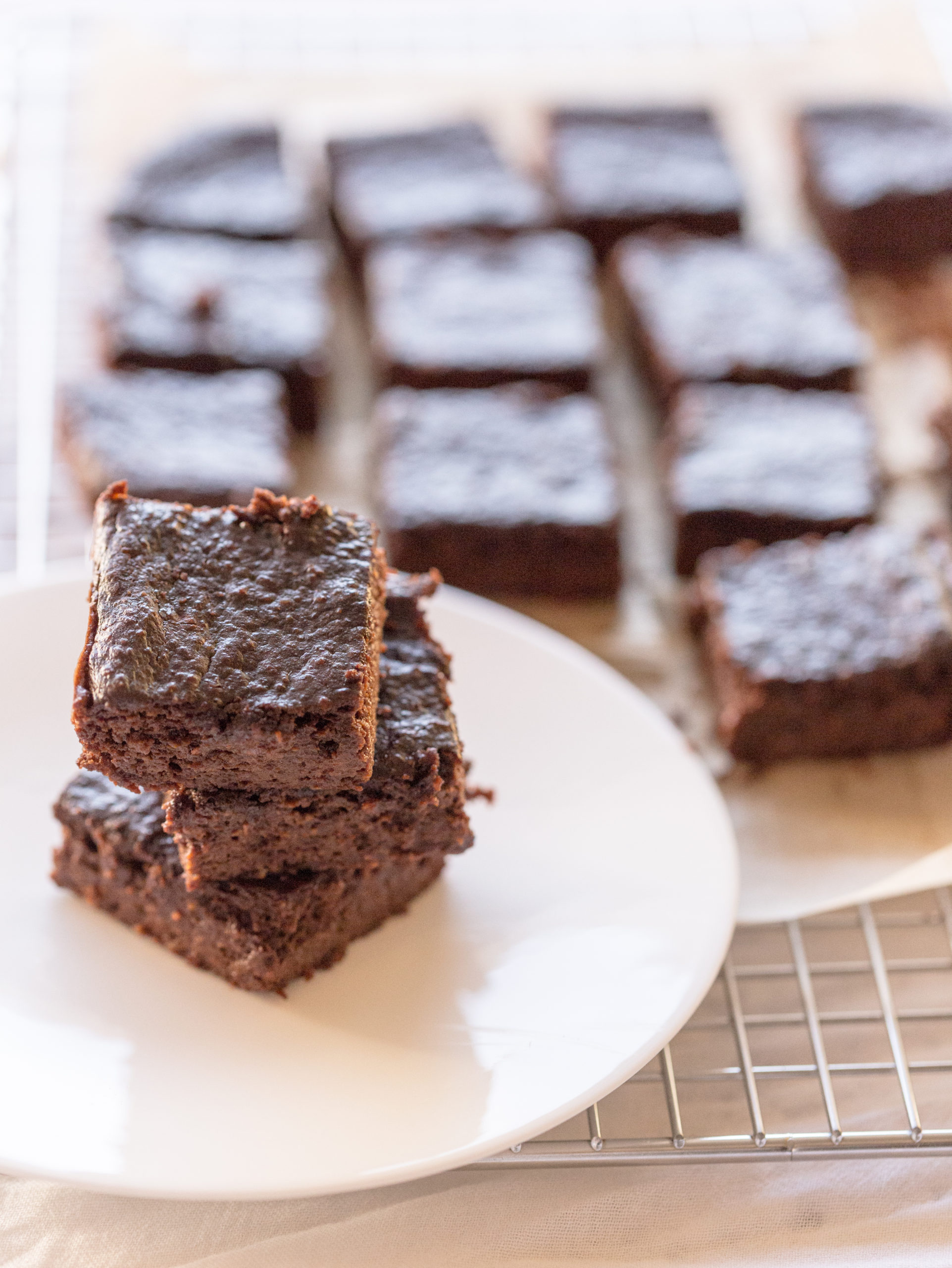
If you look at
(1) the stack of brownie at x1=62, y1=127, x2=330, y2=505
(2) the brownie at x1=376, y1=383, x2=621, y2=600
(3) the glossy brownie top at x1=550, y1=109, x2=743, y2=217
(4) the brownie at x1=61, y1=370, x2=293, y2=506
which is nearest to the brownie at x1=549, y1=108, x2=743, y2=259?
(3) the glossy brownie top at x1=550, y1=109, x2=743, y2=217

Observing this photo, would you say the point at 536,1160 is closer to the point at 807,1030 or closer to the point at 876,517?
the point at 807,1030

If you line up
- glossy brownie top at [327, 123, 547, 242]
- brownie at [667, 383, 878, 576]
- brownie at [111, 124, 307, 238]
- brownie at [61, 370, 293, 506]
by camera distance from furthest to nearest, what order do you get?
glossy brownie top at [327, 123, 547, 242] < brownie at [111, 124, 307, 238] < brownie at [667, 383, 878, 576] < brownie at [61, 370, 293, 506]

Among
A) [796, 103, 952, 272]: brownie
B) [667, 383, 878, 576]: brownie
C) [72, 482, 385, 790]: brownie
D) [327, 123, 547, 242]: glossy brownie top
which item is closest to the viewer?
[72, 482, 385, 790]: brownie

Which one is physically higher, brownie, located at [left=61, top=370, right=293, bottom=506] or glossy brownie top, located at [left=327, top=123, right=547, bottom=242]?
glossy brownie top, located at [left=327, top=123, right=547, bottom=242]

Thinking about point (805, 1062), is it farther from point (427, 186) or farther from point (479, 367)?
point (427, 186)

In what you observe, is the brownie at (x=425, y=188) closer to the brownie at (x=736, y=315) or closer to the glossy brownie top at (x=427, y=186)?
the glossy brownie top at (x=427, y=186)

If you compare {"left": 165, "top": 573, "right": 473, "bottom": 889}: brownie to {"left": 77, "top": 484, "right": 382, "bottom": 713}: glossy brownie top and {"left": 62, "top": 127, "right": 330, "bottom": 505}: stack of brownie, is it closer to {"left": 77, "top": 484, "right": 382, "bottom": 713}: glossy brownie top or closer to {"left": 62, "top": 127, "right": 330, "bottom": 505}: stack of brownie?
{"left": 77, "top": 484, "right": 382, "bottom": 713}: glossy brownie top
